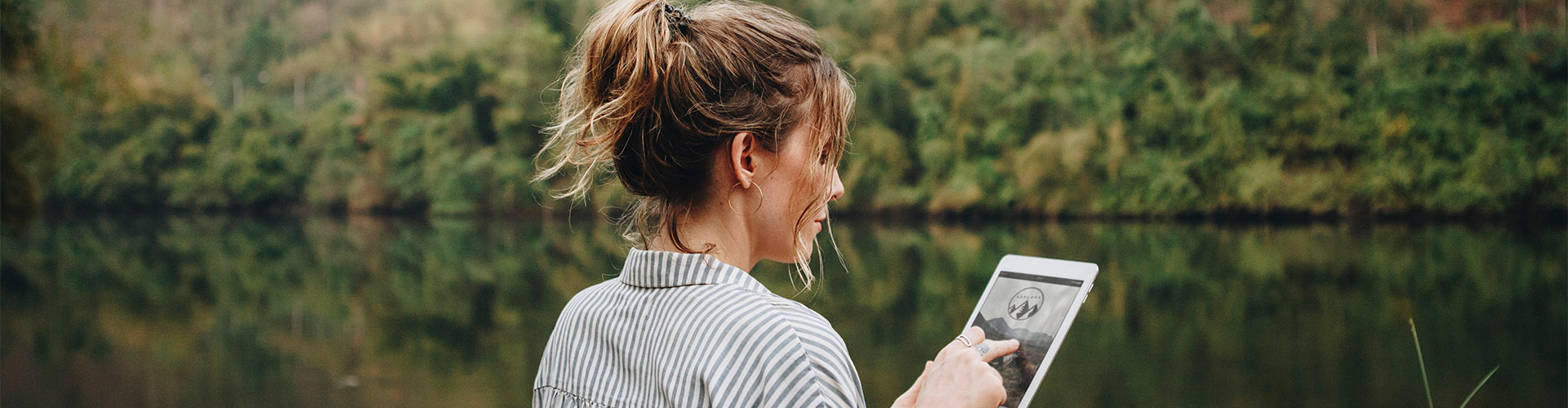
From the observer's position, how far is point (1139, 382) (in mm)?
6902

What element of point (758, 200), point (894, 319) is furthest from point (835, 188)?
point (894, 319)

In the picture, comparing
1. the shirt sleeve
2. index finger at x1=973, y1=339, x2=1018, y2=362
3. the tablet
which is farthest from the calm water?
the shirt sleeve

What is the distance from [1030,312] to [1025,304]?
1 cm

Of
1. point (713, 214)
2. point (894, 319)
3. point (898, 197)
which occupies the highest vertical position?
point (713, 214)

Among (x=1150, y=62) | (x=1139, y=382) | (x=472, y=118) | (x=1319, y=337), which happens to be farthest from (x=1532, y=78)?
(x=472, y=118)

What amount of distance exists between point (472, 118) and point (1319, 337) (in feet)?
70.1

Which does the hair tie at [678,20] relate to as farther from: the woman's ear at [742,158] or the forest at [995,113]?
the forest at [995,113]

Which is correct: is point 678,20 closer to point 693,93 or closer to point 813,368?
point 693,93

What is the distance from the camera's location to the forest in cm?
1898

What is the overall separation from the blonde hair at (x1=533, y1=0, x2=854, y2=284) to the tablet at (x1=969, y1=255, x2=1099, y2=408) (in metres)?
0.20

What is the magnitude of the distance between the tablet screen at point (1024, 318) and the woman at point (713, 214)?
0.16ft

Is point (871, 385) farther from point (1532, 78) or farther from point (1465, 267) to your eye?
point (1532, 78)

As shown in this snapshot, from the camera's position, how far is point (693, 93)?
2.33 ft

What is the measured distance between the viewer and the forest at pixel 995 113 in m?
19.0
